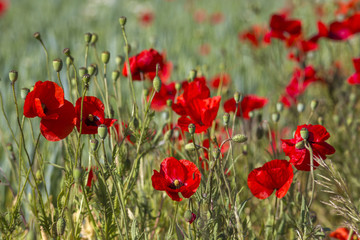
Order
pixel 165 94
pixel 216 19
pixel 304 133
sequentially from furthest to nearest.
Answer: pixel 216 19
pixel 165 94
pixel 304 133

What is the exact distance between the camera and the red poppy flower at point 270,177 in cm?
90

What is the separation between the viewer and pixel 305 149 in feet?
2.97

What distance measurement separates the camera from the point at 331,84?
6.64ft

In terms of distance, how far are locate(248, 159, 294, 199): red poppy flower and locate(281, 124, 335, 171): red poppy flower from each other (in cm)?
3

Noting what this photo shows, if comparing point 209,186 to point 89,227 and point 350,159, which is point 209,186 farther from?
point 350,159

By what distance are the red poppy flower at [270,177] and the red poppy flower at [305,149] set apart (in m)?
0.03

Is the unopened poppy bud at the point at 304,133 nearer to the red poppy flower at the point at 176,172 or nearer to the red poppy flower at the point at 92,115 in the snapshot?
the red poppy flower at the point at 176,172

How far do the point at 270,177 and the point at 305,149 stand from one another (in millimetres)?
99

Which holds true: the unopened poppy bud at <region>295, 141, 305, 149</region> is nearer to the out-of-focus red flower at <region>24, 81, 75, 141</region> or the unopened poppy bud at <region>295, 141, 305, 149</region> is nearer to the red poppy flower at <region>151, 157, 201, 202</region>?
the red poppy flower at <region>151, 157, 201, 202</region>

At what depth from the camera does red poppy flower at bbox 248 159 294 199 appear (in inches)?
35.2

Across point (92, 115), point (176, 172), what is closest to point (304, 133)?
point (176, 172)

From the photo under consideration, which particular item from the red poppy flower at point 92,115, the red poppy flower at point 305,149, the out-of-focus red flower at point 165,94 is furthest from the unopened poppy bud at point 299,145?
the out-of-focus red flower at point 165,94

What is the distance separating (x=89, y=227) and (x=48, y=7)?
13.4 feet

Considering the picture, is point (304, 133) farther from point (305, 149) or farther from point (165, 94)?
point (165, 94)
